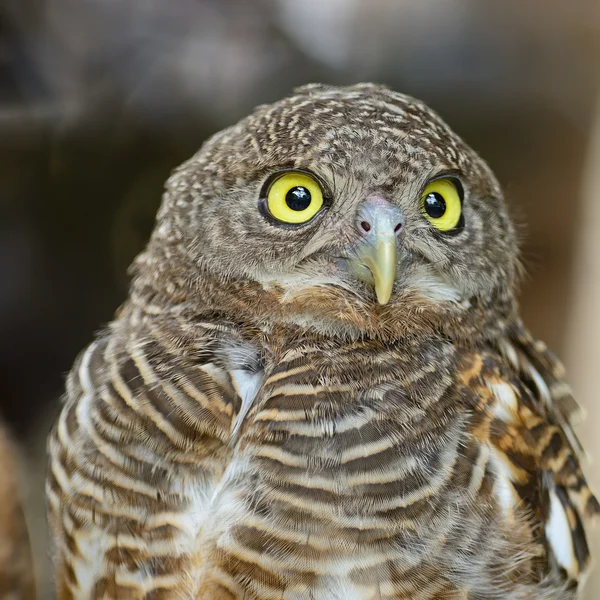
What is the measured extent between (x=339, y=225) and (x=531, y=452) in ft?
1.72

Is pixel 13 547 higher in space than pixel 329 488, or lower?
lower

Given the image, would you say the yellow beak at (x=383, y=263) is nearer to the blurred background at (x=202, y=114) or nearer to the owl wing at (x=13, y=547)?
the owl wing at (x=13, y=547)

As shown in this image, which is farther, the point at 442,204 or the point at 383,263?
the point at 442,204

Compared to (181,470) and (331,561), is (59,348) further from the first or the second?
(331,561)

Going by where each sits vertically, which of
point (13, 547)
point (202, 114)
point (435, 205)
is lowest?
point (13, 547)

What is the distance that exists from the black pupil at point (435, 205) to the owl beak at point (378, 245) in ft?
0.26

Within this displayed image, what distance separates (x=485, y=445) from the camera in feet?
3.82

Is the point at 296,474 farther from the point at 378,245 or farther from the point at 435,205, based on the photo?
A: the point at 435,205

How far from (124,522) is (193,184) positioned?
0.60m

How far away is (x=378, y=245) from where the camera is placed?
3.56 ft

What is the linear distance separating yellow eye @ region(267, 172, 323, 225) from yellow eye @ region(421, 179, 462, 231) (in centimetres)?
19

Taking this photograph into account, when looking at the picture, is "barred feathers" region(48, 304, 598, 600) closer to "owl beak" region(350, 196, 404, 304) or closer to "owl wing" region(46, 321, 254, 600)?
"owl wing" region(46, 321, 254, 600)

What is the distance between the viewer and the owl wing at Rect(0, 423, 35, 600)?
3.87 feet

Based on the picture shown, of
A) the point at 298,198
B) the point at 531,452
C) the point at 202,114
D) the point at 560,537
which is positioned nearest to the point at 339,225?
the point at 298,198
